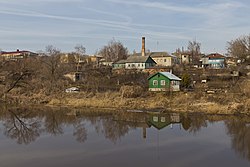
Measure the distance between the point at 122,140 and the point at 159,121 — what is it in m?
6.73

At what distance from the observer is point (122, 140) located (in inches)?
731

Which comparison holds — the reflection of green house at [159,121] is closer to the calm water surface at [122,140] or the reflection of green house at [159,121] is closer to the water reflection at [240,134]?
the calm water surface at [122,140]

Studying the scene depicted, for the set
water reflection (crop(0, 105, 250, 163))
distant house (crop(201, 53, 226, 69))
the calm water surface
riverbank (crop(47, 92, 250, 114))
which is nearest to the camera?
the calm water surface

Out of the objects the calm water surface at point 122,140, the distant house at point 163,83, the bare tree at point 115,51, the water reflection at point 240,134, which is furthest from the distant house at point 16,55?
the water reflection at point 240,134

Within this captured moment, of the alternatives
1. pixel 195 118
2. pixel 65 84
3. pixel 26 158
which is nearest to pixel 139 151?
pixel 26 158

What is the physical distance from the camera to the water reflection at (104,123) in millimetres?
19828

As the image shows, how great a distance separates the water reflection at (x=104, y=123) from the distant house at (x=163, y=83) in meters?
6.26

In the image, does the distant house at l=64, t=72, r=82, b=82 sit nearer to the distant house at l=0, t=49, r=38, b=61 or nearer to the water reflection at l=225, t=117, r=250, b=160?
the distant house at l=0, t=49, r=38, b=61

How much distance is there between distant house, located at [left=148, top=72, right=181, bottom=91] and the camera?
32.9 metres

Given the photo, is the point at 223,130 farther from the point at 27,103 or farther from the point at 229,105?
the point at 27,103

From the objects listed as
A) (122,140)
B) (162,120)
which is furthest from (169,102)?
(122,140)

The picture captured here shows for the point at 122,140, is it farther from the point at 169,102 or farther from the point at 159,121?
the point at 169,102

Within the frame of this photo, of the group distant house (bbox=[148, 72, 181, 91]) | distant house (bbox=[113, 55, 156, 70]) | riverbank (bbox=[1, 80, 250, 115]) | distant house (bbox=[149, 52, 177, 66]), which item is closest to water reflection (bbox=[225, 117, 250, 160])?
riverbank (bbox=[1, 80, 250, 115])

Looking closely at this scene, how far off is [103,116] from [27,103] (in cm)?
1217
